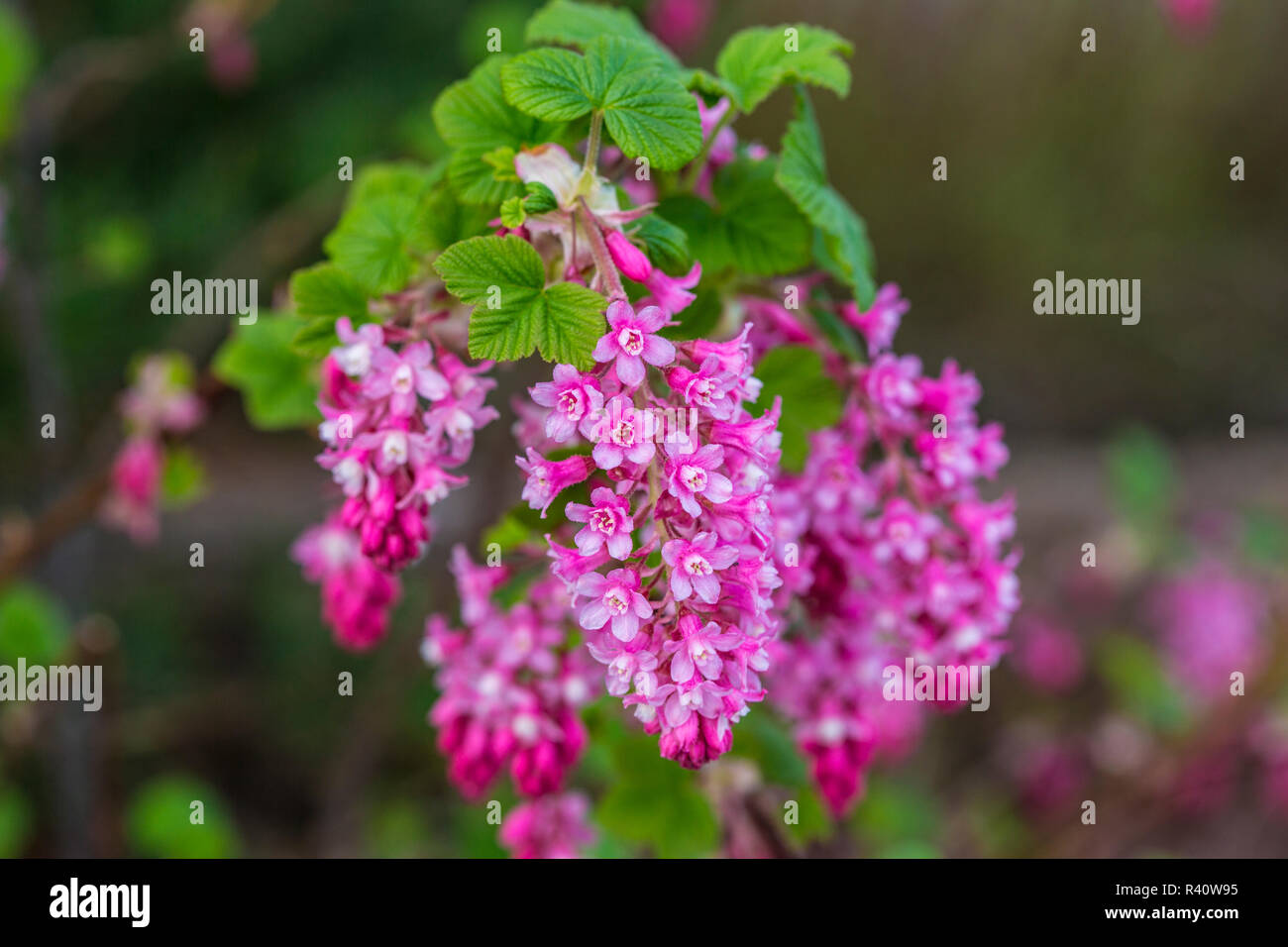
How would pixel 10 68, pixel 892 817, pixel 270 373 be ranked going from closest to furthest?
pixel 270 373
pixel 10 68
pixel 892 817

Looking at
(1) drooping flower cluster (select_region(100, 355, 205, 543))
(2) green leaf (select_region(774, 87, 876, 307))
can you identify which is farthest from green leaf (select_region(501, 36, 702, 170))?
(1) drooping flower cluster (select_region(100, 355, 205, 543))

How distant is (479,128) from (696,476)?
0.28 metres

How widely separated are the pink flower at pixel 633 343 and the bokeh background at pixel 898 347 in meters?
0.43

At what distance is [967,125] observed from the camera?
3.46 m

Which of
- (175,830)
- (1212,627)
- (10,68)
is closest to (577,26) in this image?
(10,68)

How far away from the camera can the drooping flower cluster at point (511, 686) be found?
2.56 ft

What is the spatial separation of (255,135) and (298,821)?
166 centimetres

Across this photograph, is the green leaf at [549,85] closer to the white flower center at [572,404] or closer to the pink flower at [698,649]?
the white flower center at [572,404]

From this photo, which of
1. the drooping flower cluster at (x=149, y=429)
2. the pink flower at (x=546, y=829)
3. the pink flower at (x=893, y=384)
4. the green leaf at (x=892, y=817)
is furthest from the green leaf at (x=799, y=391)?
the green leaf at (x=892, y=817)

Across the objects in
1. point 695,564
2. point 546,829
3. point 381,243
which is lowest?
point 546,829

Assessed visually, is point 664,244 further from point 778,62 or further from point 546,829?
point 546,829

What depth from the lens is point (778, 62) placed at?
0.72 metres
